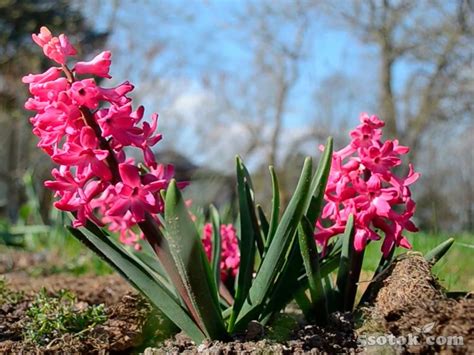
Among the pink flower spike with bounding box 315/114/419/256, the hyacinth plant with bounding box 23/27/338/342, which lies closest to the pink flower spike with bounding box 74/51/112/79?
the hyacinth plant with bounding box 23/27/338/342

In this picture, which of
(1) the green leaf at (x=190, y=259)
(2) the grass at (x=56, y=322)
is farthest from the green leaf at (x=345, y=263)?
(2) the grass at (x=56, y=322)

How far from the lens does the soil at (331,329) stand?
Result: 101cm

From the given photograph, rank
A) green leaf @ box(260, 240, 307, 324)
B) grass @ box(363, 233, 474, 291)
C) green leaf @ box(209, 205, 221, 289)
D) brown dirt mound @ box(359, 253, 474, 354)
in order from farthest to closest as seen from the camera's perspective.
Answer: grass @ box(363, 233, 474, 291) → green leaf @ box(209, 205, 221, 289) → green leaf @ box(260, 240, 307, 324) → brown dirt mound @ box(359, 253, 474, 354)

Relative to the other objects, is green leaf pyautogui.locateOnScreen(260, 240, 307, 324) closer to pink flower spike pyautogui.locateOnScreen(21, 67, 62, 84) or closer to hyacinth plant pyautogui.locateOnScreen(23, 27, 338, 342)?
hyacinth plant pyautogui.locateOnScreen(23, 27, 338, 342)

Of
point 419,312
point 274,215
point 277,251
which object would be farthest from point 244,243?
point 419,312

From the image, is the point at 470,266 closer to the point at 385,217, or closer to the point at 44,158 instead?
the point at 385,217

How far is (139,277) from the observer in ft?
4.25

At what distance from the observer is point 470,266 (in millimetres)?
3215

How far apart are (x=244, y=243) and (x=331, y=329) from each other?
1.00 ft

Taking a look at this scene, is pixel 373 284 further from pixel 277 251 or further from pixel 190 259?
pixel 190 259

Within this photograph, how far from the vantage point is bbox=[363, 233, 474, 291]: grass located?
1.82 m

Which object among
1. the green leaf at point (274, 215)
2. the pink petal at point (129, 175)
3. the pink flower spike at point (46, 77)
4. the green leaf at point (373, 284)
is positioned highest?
the pink flower spike at point (46, 77)

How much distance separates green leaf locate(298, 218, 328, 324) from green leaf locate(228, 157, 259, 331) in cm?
17

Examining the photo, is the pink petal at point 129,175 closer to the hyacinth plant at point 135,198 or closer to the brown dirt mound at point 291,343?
the hyacinth plant at point 135,198
